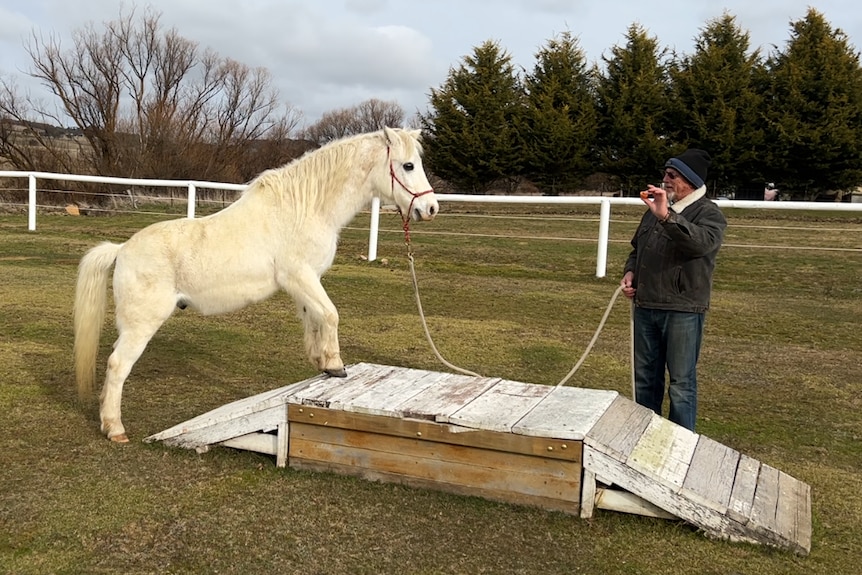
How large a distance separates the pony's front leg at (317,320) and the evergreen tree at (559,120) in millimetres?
30918

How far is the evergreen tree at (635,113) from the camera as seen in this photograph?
32906mm

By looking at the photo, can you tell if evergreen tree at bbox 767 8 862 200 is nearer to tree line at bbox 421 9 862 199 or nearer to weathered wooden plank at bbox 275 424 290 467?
tree line at bbox 421 9 862 199

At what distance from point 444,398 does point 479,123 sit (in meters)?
33.1

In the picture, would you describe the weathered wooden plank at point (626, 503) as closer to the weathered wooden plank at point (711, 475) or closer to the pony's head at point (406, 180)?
the weathered wooden plank at point (711, 475)

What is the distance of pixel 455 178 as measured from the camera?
37.0 m

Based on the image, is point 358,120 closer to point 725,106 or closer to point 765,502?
point 725,106

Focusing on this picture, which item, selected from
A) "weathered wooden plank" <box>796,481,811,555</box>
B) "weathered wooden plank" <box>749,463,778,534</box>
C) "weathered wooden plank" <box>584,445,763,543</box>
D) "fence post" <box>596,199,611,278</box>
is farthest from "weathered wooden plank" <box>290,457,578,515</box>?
"fence post" <box>596,199,611,278</box>

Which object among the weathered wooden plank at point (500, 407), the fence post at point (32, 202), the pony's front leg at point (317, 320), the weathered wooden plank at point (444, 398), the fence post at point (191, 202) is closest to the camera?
the weathered wooden plank at point (500, 407)

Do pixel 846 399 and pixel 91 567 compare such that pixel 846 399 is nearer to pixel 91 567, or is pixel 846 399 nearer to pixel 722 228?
pixel 722 228

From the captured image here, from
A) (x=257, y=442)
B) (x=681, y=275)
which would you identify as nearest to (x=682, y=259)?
(x=681, y=275)

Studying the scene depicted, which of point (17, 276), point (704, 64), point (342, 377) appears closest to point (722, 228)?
point (342, 377)

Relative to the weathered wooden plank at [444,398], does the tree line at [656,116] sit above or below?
above

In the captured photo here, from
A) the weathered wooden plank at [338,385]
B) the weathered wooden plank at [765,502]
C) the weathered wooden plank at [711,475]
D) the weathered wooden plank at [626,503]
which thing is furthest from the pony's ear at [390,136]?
the weathered wooden plank at [765,502]

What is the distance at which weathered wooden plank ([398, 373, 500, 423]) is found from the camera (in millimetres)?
3676
